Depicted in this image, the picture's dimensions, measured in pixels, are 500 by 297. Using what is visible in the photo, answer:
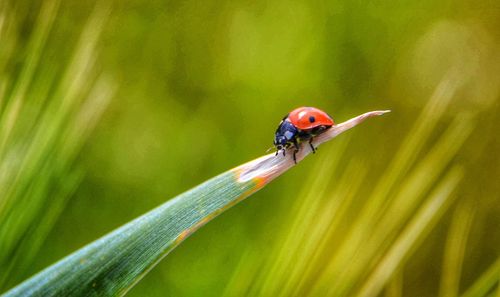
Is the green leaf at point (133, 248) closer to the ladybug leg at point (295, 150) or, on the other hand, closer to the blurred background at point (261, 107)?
the ladybug leg at point (295, 150)

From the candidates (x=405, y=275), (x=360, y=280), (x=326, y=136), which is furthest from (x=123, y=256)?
(x=405, y=275)

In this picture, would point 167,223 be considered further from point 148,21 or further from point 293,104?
point 148,21

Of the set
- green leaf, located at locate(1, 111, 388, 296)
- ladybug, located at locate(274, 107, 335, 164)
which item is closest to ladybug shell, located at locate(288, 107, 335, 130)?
ladybug, located at locate(274, 107, 335, 164)

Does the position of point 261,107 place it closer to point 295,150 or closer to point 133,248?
point 295,150

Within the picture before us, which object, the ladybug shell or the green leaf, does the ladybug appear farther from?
the green leaf

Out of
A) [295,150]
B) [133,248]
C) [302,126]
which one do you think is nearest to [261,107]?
[302,126]

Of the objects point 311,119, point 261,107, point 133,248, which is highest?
point 261,107
